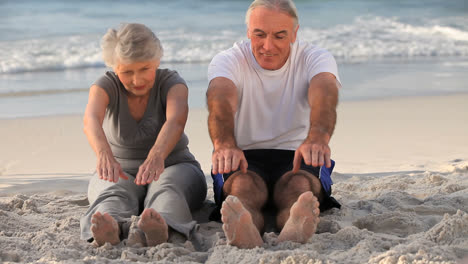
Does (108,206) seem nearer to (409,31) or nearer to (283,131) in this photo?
(283,131)

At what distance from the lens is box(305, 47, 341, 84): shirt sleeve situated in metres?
3.23

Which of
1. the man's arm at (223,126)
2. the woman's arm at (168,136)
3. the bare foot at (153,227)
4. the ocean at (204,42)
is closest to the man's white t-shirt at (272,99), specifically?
the man's arm at (223,126)

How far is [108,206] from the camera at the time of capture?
2.97 meters

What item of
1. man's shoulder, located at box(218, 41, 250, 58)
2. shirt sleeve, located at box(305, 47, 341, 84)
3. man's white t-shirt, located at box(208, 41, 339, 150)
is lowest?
man's white t-shirt, located at box(208, 41, 339, 150)

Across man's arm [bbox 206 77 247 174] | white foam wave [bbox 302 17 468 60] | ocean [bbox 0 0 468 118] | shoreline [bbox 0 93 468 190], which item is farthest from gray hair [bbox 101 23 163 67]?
white foam wave [bbox 302 17 468 60]

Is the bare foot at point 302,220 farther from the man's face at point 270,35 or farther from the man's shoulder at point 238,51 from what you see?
the man's shoulder at point 238,51

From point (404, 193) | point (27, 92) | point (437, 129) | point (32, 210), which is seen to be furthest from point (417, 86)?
point (32, 210)

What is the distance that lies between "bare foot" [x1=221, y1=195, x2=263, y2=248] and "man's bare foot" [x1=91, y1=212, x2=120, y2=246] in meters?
0.51

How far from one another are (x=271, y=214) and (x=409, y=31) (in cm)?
1167

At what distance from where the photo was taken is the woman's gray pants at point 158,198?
2.90 m

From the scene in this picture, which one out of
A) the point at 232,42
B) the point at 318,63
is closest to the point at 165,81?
the point at 318,63

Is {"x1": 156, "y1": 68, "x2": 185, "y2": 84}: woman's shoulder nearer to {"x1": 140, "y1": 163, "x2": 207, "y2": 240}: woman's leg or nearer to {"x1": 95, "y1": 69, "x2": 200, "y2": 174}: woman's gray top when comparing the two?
{"x1": 95, "y1": 69, "x2": 200, "y2": 174}: woman's gray top

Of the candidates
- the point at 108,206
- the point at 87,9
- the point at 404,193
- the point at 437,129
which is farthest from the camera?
the point at 87,9

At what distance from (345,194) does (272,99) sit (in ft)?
3.19
